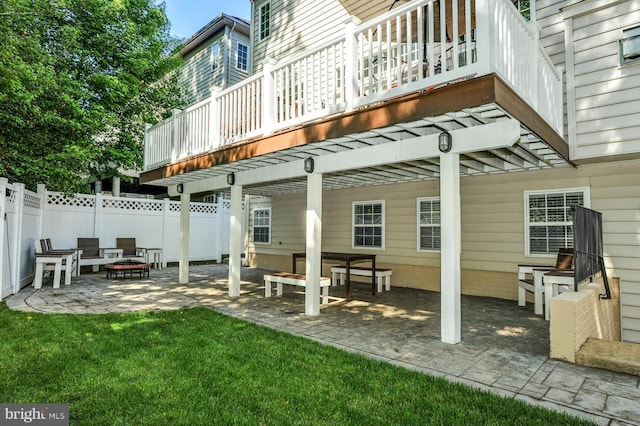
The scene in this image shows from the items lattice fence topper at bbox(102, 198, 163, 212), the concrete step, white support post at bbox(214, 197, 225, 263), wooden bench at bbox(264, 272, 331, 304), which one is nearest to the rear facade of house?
wooden bench at bbox(264, 272, 331, 304)

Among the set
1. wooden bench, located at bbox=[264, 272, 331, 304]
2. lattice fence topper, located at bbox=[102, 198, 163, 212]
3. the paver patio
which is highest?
lattice fence topper, located at bbox=[102, 198, 163, 212]

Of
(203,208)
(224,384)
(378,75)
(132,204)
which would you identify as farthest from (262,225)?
(224,384)

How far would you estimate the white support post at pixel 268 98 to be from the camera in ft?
18.0

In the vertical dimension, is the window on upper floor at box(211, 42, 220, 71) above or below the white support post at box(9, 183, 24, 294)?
above

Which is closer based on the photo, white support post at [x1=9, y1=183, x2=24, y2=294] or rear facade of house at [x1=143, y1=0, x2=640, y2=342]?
rear facade of house at [x1=143, y1=0, x2=640, y2=342]

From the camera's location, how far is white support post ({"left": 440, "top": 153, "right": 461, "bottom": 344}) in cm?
421

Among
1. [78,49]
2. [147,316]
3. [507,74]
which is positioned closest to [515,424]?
[507,74]

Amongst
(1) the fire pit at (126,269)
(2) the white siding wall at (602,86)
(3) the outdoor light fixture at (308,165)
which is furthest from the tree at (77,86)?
(2) the white siding wall at (602,86)

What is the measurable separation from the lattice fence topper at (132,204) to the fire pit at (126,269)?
7.35 ft

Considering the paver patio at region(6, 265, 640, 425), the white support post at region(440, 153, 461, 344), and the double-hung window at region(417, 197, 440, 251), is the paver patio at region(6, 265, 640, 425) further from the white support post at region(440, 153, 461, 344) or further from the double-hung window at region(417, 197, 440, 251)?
the double-hung window at region(417, 197, 440, 251)

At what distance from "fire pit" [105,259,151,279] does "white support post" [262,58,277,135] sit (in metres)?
6.17

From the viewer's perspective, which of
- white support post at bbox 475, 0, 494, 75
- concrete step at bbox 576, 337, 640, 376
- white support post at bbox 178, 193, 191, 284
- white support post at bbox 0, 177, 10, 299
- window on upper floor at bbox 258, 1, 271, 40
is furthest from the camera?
window on upper floor at bbox 258, 1, 271, 40

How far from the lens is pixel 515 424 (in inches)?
95.8

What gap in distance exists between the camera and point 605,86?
5398mm
